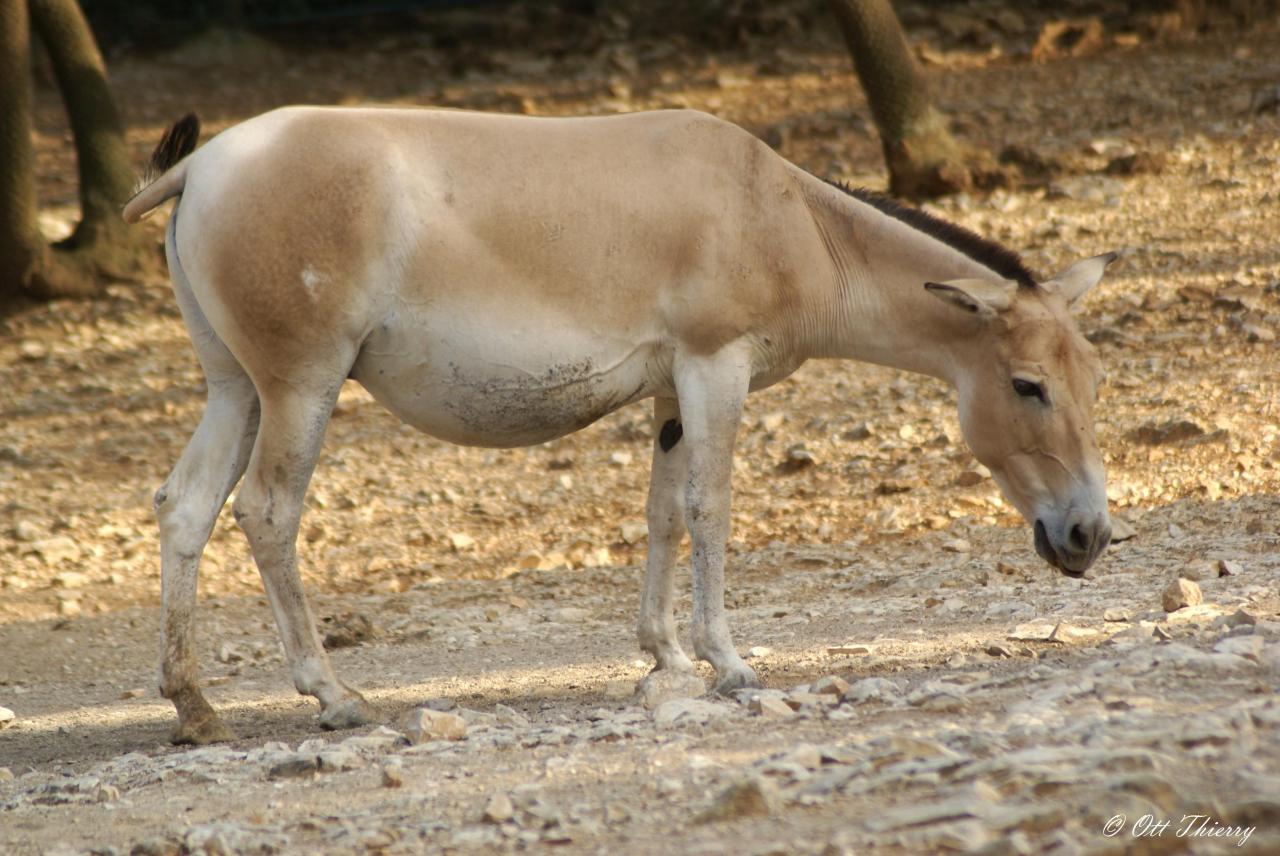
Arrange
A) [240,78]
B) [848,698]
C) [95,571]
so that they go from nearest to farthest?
1. [848,698]
2. [95,571]
3. [240,78]

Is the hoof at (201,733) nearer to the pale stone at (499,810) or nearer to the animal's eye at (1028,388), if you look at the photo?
the pale stone at (499,810)

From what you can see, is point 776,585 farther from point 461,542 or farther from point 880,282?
point 880,282

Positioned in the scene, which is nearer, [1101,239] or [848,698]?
[848,698]

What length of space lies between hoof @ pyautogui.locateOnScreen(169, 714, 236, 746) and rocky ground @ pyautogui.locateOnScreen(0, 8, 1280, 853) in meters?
0.20

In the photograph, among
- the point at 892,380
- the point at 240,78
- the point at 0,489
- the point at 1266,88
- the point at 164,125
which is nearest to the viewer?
the point at 0,489

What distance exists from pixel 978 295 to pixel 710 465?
108 centimetres

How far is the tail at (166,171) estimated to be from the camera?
5.45 metres

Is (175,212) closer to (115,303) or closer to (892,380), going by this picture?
(892,380)

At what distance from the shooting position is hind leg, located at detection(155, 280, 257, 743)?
17.7 ft

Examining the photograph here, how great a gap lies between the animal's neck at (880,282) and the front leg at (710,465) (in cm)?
42

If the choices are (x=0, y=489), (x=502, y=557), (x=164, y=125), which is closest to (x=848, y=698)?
(x=502, y=557)

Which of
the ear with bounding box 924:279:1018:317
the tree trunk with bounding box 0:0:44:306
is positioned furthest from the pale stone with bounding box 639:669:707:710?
the tree trunk with bounding box 0:0:44:306

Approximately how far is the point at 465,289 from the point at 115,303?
6623 mm

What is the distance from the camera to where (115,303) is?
11148 mm
